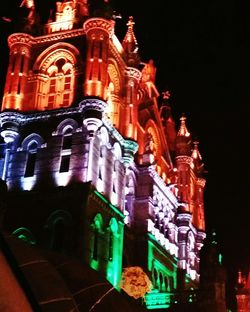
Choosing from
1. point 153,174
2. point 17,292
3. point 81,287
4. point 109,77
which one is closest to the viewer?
point 17,292

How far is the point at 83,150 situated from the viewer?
38375 millimetres

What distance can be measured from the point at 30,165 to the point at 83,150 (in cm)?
446

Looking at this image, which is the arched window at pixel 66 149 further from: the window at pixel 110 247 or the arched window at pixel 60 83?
the window at pixel 110 247

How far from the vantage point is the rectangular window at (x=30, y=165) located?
130 ft

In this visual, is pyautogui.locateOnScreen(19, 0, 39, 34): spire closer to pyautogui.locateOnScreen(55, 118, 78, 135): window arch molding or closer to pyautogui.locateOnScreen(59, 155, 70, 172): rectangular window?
pyautogui.locateOnScreen(55, 118, 78, 135): window arch molding

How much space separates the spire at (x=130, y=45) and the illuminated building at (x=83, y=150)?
0.36 ft

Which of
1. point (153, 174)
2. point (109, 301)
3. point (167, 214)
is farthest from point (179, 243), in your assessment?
point (109, 301)

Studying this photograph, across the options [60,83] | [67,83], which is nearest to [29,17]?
[60,83]

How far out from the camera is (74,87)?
136 ft

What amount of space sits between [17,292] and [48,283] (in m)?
0.88

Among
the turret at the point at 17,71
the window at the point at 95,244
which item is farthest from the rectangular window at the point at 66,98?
the window at the point at 95,244

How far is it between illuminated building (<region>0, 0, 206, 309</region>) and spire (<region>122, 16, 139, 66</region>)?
4.3 inches

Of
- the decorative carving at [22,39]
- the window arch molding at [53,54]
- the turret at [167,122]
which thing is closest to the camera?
the window arch molding at [53,54]

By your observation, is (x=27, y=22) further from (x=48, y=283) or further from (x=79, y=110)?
(x=48, y=283)
